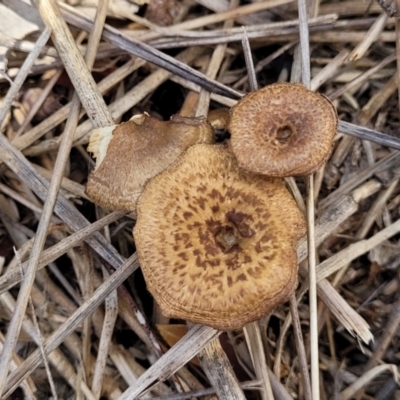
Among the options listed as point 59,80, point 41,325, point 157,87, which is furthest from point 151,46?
point 41,325

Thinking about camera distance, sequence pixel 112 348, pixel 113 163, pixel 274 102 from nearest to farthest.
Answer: pixel 274 102 → pixel 113 163 → pixel 112 348

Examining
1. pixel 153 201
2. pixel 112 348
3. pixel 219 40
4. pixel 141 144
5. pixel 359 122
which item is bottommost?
pixel 112 348

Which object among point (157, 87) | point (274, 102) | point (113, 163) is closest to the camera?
point (274, 102)

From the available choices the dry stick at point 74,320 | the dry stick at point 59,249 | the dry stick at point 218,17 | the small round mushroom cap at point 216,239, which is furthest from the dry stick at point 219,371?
the dry stick at point 218,17

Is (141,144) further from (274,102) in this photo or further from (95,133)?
(274,102)

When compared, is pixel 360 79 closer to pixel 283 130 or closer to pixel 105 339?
pixel 283 130

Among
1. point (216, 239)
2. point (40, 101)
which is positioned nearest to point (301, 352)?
point (216, 239)

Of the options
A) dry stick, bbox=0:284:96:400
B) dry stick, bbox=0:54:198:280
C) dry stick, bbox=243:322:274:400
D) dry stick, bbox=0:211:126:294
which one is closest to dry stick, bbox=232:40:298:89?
dry stick, bbox=0:211:126:294

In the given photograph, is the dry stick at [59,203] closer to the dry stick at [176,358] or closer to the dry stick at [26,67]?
the dry stick at [26,67]

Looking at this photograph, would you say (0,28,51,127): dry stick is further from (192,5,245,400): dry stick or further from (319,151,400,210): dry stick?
(319,151,400,210): dry stick
